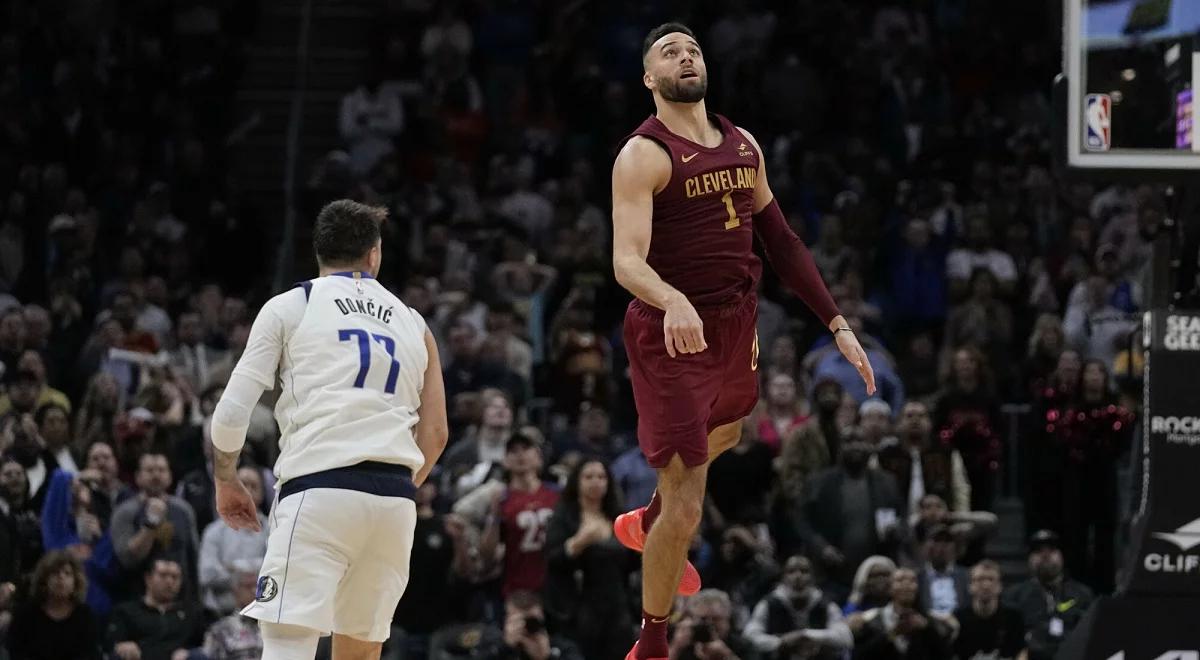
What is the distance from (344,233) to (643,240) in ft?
3.90

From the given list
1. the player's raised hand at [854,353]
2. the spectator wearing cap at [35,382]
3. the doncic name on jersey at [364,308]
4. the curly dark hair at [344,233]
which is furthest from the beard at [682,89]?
the spectator wearing cap at [35,382]

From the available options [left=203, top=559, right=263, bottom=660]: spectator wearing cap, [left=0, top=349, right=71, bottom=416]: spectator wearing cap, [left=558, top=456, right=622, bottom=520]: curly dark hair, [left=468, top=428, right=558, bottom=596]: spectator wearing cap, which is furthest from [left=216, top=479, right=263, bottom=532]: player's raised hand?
[left=0, top=349, right=71, bottom=416]: spectator wearing cap

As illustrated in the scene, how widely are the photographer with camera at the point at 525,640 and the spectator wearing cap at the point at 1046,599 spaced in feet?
10.4

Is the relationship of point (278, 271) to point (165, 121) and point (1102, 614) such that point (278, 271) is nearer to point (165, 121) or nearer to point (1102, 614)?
point (165, 121)

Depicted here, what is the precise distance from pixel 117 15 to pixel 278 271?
5.51 m

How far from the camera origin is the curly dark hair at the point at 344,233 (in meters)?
7.48

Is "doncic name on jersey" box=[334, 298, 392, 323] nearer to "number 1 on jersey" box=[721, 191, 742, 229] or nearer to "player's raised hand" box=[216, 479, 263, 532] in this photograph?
"player's raised hand" box=[216, 479, 263, 532]

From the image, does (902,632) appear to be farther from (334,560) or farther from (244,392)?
(244,392)

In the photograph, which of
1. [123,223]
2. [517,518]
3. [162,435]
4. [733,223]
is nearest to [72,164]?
[123,223]

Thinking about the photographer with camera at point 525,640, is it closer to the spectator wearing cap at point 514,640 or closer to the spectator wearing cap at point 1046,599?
the spectator wearing cap at point 514,640

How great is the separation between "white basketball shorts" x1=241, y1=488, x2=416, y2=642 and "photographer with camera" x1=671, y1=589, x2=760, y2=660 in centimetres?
547

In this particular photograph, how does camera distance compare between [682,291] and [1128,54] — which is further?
[1128,54]

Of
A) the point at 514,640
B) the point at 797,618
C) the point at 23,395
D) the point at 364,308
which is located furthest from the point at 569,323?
the point at 364,308

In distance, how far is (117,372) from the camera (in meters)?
15.6
